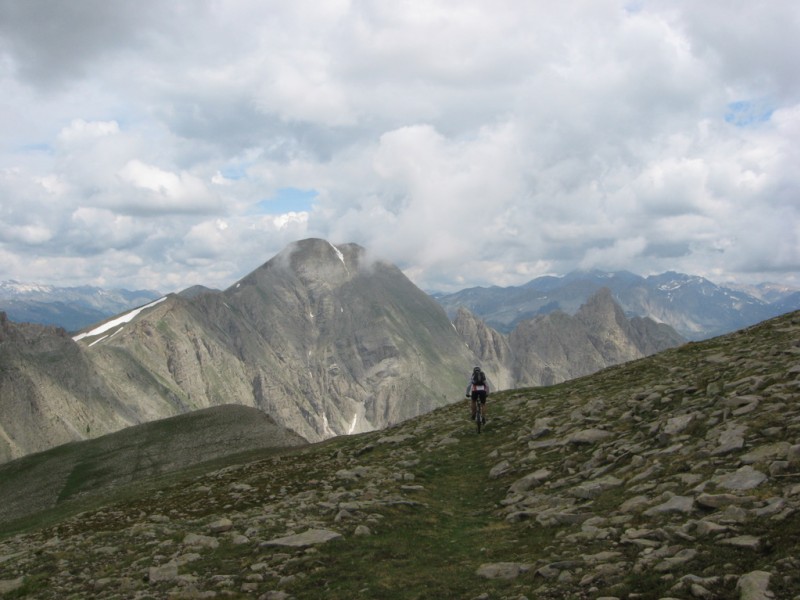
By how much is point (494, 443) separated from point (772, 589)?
23.1 meters

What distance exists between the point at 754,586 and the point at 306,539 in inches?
514

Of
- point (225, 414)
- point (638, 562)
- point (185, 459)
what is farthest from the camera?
point (225, 414)

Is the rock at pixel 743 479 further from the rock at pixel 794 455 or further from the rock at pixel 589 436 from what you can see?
the rock at pixel 589 436

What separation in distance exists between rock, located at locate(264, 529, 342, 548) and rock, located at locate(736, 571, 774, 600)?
12122mm

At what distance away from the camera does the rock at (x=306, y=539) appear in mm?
18344

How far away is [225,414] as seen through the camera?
4257 inches

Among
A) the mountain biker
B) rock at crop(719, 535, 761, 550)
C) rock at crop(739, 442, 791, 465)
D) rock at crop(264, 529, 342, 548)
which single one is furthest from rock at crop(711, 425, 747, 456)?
the mountain biker

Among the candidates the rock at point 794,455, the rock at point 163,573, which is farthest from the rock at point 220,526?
the rock at point 794,455

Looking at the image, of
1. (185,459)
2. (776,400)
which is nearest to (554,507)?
(776,400)

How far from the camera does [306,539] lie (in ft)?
61.4

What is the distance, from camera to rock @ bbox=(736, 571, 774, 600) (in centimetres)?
995

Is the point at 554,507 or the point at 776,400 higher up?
the point at 776,400

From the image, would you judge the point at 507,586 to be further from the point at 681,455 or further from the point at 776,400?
the point at 776,400

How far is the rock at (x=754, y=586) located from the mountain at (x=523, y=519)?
39mm
